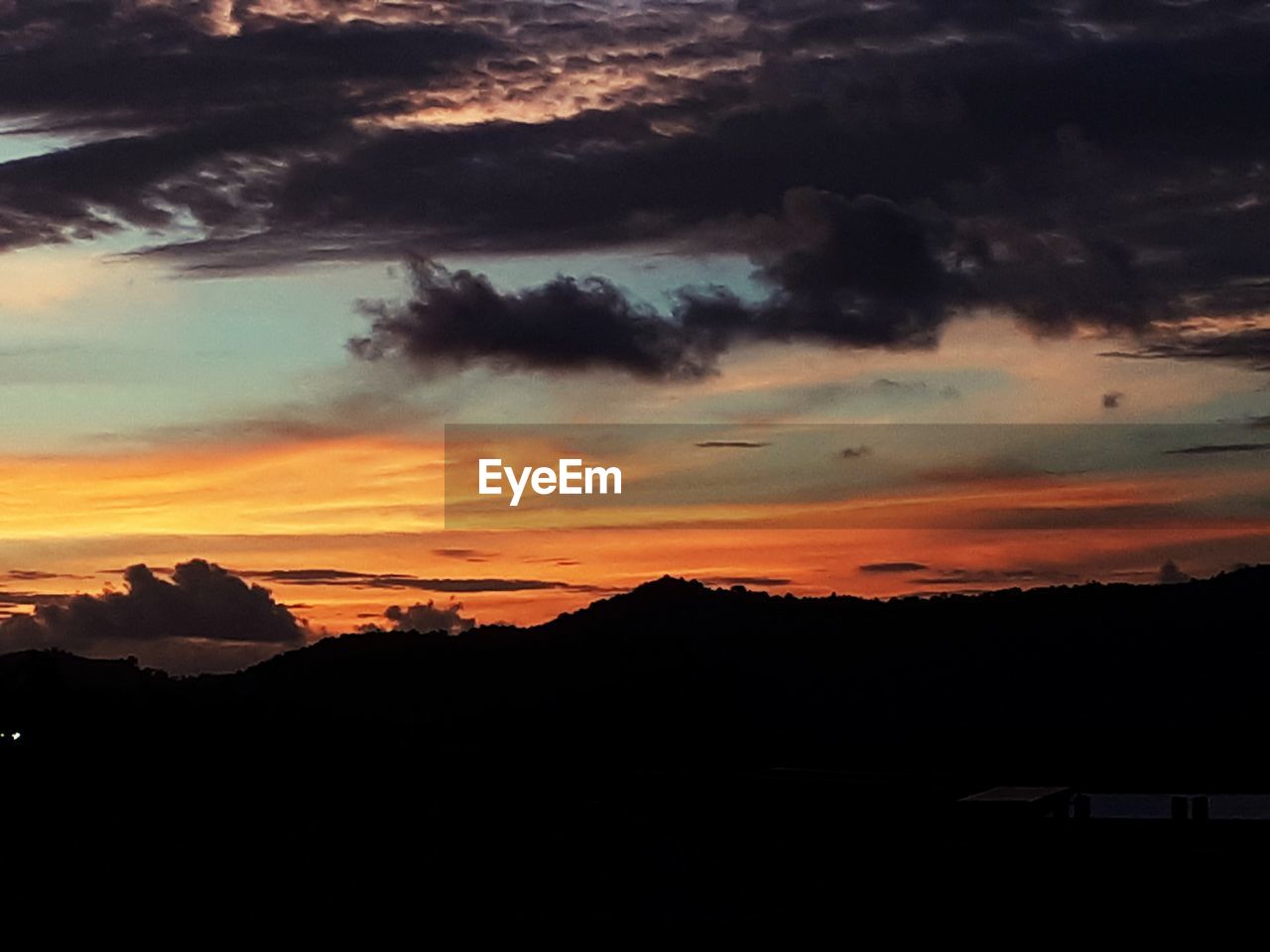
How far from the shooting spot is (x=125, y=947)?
59969 millimetres

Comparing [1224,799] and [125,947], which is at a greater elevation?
[1224,799]

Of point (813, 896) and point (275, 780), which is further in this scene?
point (275, 780)

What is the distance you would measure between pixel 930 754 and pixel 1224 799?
3841 inches

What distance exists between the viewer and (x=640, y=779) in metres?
72.2

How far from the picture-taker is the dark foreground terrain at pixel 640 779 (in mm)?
57688

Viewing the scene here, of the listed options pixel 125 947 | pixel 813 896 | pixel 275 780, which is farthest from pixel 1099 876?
pixel 275 780

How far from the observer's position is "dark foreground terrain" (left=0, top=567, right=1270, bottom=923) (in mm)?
57688

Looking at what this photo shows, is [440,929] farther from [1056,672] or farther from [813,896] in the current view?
[1056,672]

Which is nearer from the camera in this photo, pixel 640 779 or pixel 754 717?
pixel 640 779

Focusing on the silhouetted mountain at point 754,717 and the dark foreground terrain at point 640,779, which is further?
the silhouetted mountain at point 754,717

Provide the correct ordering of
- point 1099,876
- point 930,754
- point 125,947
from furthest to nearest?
point 930,754 < point 125,947 < point 1099,876

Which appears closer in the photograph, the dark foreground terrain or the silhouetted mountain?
the dark foreground terrain

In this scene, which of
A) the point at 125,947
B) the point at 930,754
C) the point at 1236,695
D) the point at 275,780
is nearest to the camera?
the point at 125,947

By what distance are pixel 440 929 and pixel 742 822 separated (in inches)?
386
